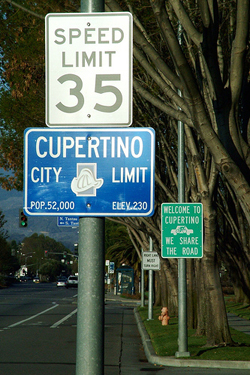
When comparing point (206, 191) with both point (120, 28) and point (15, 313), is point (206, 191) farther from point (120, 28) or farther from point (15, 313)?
point (15, 313)

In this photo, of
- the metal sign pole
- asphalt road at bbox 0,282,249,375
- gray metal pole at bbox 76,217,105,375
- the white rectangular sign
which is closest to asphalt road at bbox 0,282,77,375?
asphalt road at bbox 0,282,249,375

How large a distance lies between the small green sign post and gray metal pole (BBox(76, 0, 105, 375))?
9.89 meters

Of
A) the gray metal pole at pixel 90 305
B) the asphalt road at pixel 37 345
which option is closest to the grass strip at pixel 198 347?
the asphalt road at pixel 37 345

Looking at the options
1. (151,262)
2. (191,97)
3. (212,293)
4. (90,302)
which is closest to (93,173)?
(90,302)

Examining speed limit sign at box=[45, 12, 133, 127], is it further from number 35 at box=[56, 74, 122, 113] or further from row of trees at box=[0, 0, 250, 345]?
row of trees at box=[0, 0, 250, 345]

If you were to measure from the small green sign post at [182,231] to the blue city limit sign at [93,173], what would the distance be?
990 cm

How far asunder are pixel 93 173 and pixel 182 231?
10.5 m

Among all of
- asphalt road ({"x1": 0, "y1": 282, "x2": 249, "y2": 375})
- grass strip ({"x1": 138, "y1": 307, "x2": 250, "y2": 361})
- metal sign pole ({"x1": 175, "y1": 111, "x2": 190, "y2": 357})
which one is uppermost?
metal sign pole ({"x1": 175, "y1": 111, "x2": 190, "y2": 357})

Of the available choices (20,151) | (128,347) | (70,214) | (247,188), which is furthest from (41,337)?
(70,214)

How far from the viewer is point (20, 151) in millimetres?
24516

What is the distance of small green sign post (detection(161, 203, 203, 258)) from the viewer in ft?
44.2

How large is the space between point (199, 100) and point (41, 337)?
11478 mm

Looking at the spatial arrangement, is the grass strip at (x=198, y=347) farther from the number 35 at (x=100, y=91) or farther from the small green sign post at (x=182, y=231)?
the number 35 at (x=100, y=91)

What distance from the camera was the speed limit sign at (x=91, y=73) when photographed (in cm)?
356
